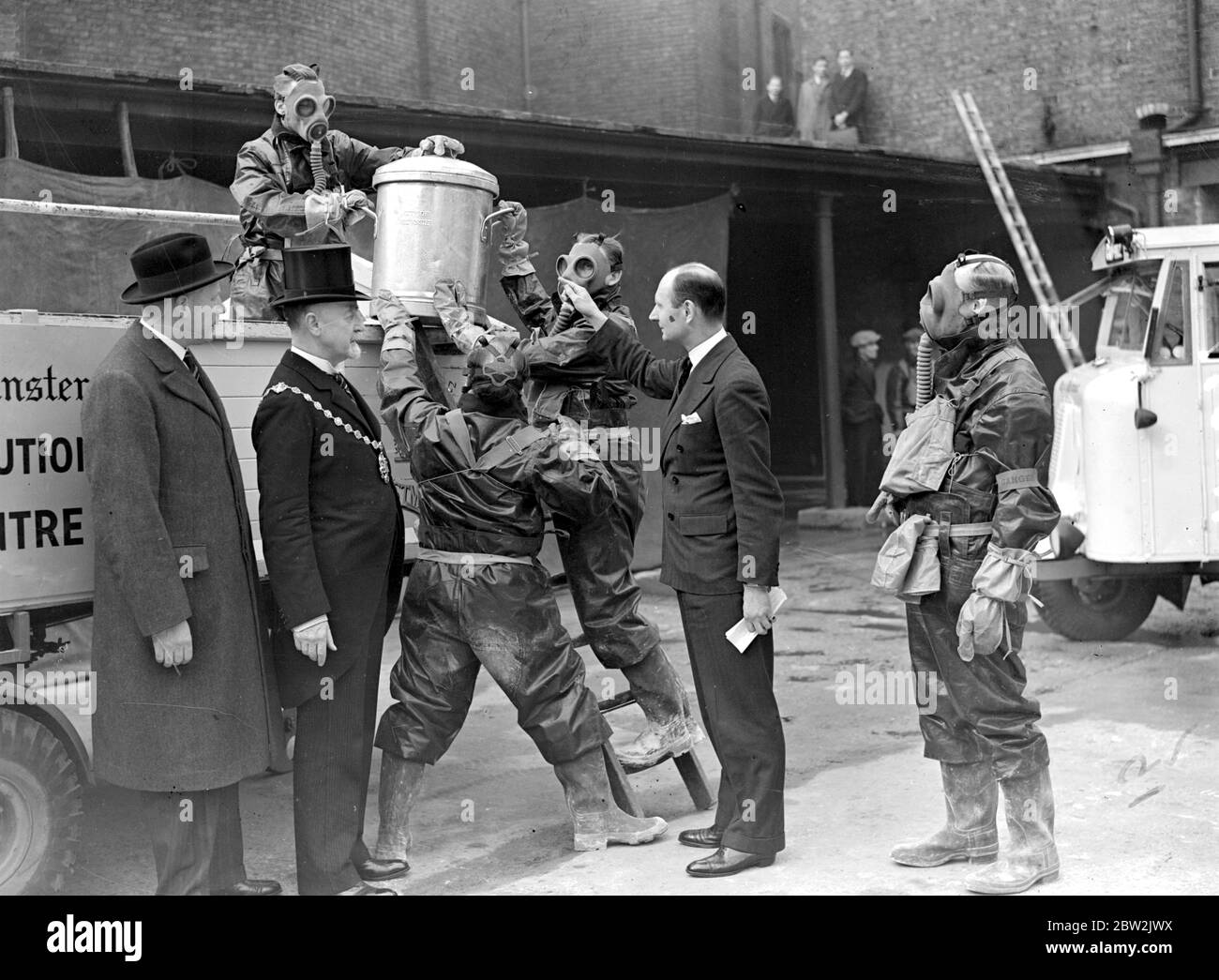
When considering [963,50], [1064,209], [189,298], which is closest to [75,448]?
[189,298]

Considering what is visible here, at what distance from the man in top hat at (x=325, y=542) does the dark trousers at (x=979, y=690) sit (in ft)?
6.28

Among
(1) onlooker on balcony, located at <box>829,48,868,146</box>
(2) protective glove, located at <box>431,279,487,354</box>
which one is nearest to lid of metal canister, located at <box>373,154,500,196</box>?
(2) protective glove, located at <box>431,279,487,354</box>

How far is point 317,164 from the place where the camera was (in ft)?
17.3

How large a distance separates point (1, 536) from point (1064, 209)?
543 inches

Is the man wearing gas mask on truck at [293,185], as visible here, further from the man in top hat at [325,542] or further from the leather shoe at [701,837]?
the leather shoe at [701,837]

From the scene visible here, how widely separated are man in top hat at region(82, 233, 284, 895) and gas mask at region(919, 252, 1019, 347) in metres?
2.39

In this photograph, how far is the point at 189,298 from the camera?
13.1 feet

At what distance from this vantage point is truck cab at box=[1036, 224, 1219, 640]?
808cm

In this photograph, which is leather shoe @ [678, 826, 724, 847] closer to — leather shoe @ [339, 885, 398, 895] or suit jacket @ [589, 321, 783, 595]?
suit jacket @ [589, 321, 783, 595]

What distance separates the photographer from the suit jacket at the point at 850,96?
17.2m

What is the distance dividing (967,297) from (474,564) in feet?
6.41

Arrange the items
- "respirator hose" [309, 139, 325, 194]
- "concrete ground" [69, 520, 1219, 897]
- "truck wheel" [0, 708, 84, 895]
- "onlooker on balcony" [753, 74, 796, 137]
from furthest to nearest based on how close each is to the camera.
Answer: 1. "onlooker on balcony" [753, 74, 796, 137]
2. "respirator hose" [309, 139, 325, 194]
3. "concrete ground" [69, 520, 1219, 897]
4. "truck wheel" [0, 708, 84, 895]

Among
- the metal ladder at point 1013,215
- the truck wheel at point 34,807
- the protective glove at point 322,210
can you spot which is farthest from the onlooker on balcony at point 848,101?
the truck wheel at point 34,807

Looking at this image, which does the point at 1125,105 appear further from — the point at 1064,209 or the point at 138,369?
the point at 138,369
